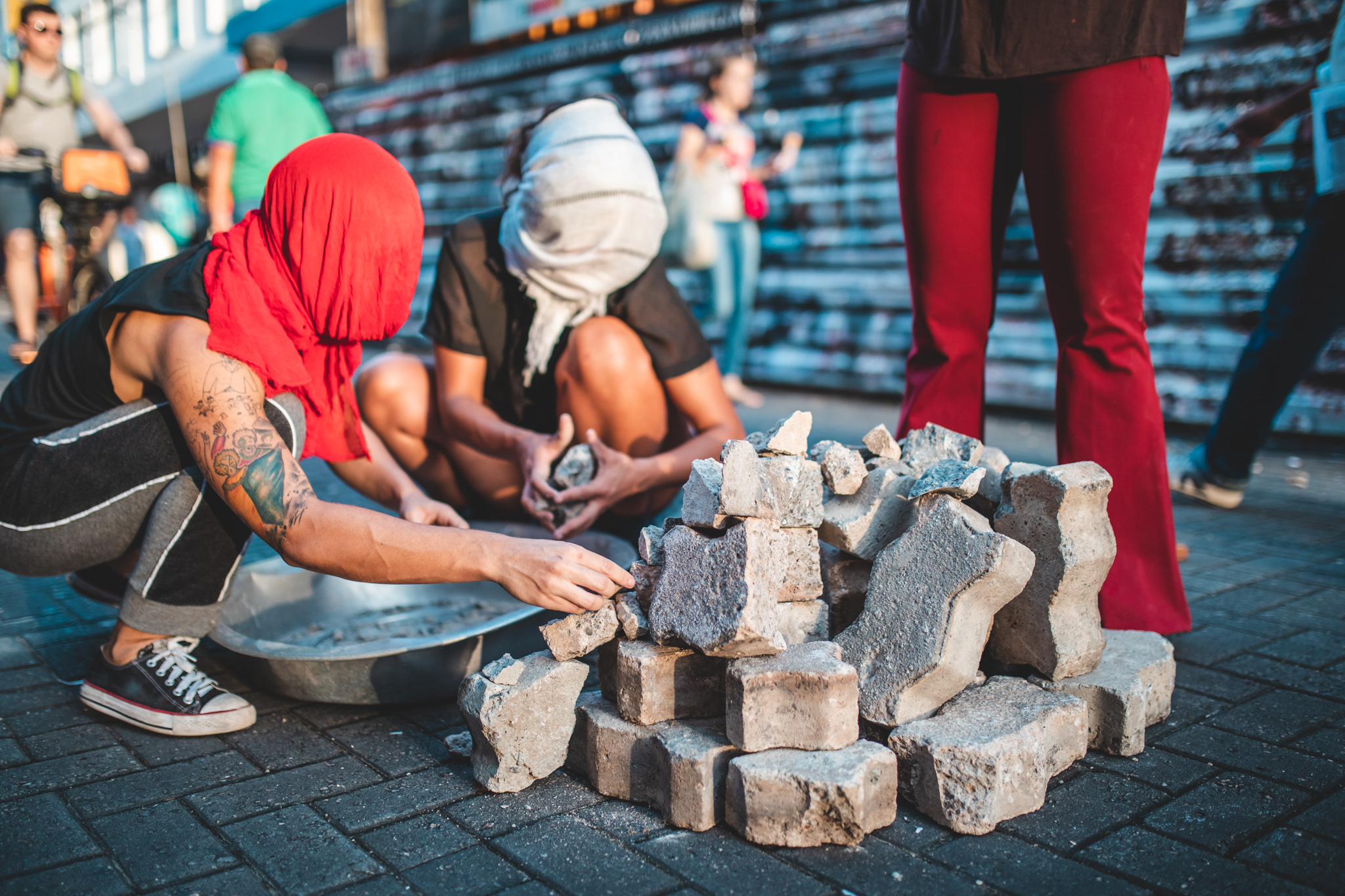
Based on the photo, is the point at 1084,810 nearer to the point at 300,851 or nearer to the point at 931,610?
the point at 931,610

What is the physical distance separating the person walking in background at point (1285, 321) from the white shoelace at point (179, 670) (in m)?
3.39

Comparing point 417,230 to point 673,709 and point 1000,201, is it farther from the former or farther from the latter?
point 1000,201

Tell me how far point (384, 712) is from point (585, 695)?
0.51 meters

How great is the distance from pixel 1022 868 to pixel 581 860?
70 cm

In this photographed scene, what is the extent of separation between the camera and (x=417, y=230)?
6.55 feet

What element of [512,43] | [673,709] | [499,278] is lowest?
[673,709]

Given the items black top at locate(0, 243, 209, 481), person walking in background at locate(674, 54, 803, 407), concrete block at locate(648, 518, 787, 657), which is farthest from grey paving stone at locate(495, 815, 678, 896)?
person walking in background at locate(674, 54, 803, 407)

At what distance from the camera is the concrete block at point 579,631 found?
1.72 metres

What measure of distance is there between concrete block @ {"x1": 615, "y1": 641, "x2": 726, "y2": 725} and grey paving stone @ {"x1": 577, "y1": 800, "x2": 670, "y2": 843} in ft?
0.49

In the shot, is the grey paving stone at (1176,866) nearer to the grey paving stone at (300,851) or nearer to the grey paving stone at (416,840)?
the grey paving stone at (416,840)

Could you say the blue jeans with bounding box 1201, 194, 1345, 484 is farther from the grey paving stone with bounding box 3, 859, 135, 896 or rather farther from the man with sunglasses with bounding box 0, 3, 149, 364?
the man with sunglasses with bounding box 0, 3, 149, 364

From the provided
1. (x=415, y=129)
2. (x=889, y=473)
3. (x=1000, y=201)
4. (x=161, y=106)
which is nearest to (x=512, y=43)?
(x=415, y=129)

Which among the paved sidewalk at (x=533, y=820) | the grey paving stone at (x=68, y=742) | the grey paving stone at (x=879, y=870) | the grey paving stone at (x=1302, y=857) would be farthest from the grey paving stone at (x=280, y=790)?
the grey paving stone at (x=1302, y=857)

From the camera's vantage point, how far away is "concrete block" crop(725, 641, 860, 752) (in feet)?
5.11
